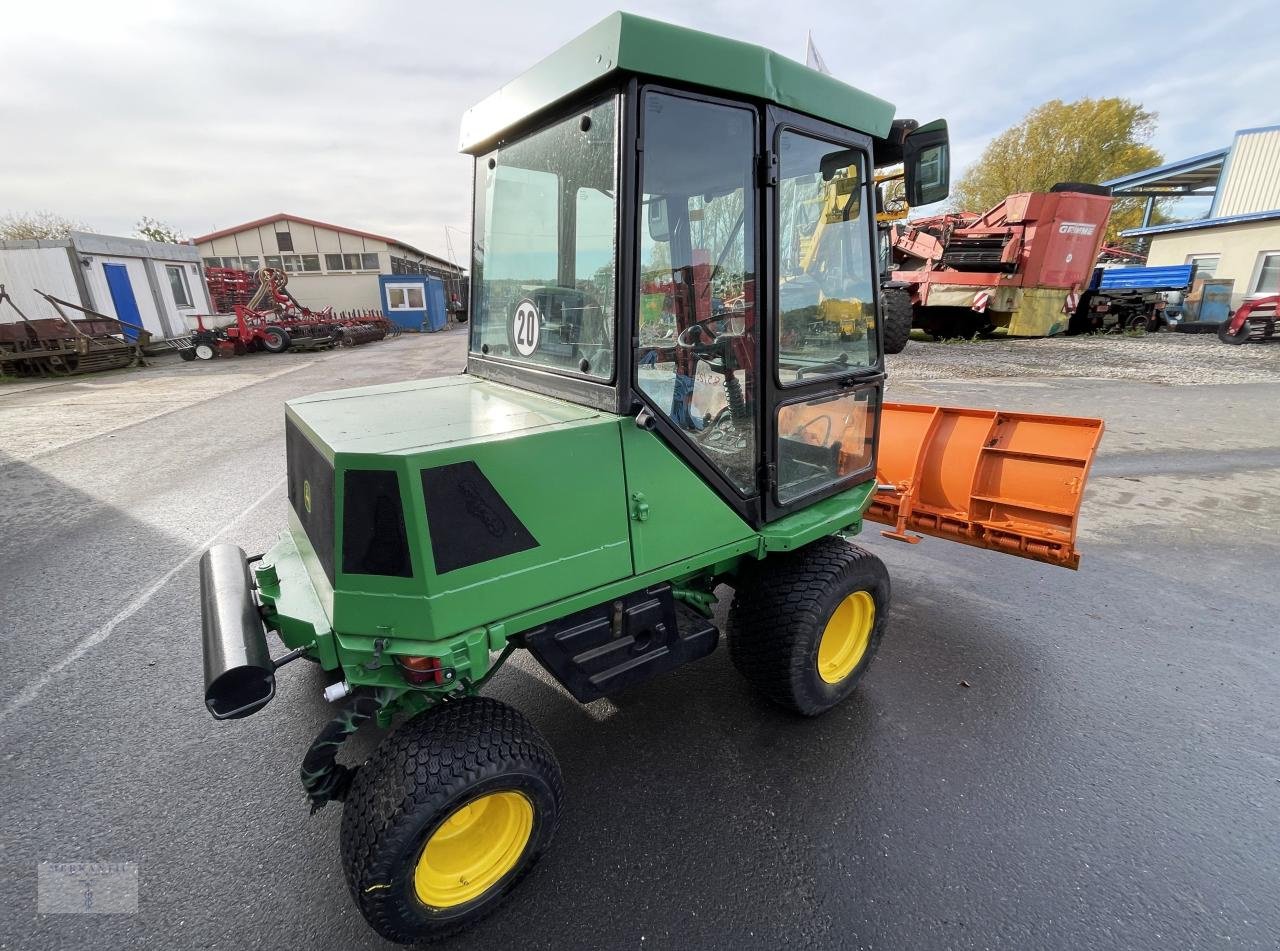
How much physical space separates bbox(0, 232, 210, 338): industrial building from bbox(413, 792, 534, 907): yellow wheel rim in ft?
67.7

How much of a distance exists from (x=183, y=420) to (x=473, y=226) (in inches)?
326

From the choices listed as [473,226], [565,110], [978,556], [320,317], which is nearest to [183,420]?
[473,226]

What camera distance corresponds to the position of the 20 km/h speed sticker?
2238 millimetres

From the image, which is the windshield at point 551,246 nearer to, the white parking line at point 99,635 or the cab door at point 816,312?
the cab door at point 816,312

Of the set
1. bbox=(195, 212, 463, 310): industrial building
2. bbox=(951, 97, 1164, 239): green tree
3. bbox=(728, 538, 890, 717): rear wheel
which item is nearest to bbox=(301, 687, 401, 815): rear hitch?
bbox=(728, 538, 890, 717): rear wheel

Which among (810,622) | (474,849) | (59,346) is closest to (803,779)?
(810,622)

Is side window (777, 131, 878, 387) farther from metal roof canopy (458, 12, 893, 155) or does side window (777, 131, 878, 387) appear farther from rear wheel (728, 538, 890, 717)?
rear wheel (728, 538, 890, 717)

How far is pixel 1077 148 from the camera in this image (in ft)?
101

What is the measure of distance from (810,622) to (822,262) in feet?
4.66

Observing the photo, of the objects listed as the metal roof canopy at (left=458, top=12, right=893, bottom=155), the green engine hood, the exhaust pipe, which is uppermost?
the metal roof canopy at (left=458, top=12, right=893, bottom=155)

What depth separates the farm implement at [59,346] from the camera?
13180 millimetres

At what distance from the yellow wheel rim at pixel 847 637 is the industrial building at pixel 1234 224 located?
74.2 ft

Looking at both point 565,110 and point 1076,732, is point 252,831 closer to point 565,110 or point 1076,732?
point 565,110

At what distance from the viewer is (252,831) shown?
210 cm
